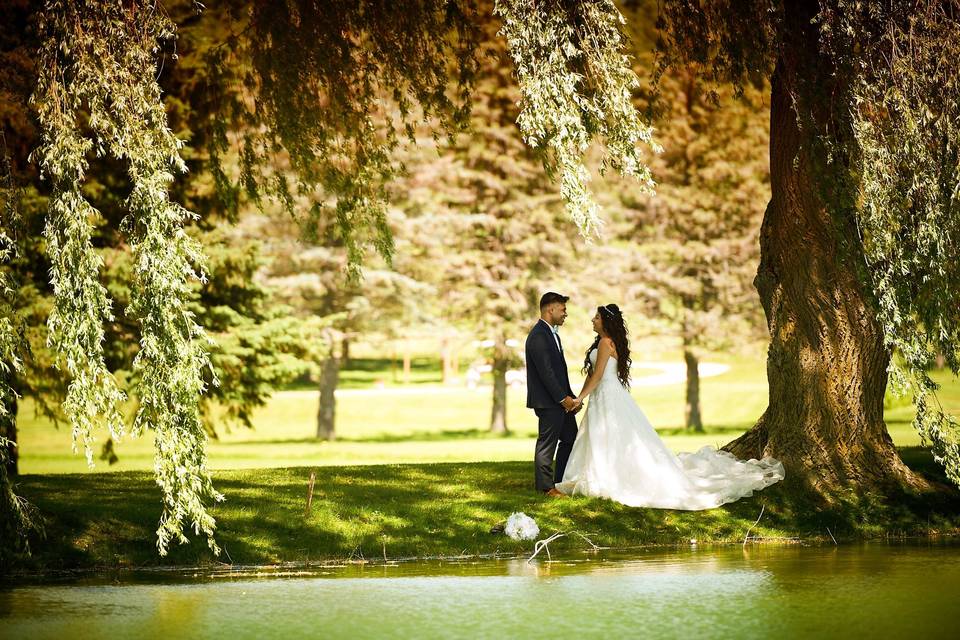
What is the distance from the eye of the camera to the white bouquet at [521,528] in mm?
11312

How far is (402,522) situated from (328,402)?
818 inches

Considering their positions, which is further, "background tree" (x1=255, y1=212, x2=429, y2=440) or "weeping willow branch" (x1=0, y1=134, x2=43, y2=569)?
"background tree" (x1=255, y1=212, x2=429, y2=440)

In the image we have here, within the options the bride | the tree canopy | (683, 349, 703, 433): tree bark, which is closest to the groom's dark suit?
the bride

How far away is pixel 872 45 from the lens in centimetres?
995

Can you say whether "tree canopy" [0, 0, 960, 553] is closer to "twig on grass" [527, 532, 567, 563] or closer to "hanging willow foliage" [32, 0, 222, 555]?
"hanging willow foliage" [32, 0, 222, 555]

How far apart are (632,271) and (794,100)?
24.6m

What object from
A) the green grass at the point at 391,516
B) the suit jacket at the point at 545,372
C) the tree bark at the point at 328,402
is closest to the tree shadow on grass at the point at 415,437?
the tree bark at the point at 328,402

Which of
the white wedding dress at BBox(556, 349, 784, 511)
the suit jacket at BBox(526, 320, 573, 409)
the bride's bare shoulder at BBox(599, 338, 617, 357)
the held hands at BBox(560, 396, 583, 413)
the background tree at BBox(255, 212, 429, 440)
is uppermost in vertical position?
the background tree at BBox(255, 212, 429, 440)

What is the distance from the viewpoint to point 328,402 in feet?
106

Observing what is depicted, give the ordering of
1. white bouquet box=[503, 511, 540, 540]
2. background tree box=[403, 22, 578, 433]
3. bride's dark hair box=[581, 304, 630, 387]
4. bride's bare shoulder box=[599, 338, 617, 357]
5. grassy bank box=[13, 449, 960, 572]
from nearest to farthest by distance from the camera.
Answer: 1. grassy bank box=[13, 449, 960, 572]
2. white bouquet box=[503, 511, 540, 540]
3. bride's dark hair box=[581, 304, 630, 387]
4. bride's bare shoulder box=[599, 338, 617, 357]
5. background tree box=[403, 22, 578, 433]

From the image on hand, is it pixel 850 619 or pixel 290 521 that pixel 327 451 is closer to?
pixel 290 521

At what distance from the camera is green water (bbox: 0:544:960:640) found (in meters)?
7.57

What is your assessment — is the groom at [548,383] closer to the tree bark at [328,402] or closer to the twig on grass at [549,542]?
the twig on grass at [549,542]

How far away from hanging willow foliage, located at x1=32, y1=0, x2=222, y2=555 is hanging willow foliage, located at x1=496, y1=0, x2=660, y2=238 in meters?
2.71
